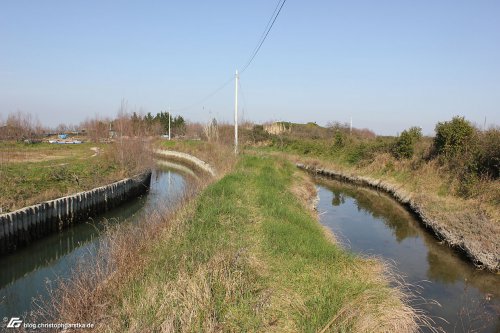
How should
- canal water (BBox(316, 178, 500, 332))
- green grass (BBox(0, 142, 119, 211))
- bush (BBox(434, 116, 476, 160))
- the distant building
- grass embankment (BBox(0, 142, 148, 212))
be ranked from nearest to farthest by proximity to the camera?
canal water (BBox(316, 178, 500, 332)), green grass (BBox(0, 142, 119, 211)), grass embankment (BBox(0, 142, 148, 212)), bush (BBox(434, 116, 476, 160)), the distant building

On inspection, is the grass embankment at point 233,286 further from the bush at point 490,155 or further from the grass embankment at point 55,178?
the bush at point 490,155

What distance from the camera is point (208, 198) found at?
12625 mm

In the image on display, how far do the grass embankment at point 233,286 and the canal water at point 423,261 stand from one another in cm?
172

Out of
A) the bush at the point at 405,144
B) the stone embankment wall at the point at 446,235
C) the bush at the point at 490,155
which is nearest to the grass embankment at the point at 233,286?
the stone embankment wall at the point at 446,235

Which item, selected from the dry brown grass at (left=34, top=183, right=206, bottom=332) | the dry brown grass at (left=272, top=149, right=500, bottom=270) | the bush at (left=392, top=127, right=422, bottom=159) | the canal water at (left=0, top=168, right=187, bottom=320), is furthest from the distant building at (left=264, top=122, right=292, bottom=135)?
the dry brown grass at (left=34, top=183, right=206, bottom=332)

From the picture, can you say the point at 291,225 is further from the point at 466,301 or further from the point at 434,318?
the point at 466,301

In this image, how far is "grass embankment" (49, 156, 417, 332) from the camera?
18.4ft

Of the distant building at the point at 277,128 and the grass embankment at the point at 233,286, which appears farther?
the distant building at the point at 277,128

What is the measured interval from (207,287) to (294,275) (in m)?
1.89

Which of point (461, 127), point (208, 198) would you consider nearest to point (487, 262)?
point (208, 198)

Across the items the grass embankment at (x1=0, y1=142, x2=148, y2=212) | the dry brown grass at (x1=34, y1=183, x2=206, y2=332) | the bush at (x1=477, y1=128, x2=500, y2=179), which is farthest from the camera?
the bush at (x1=477, y1=128, x2=500, y2=179)

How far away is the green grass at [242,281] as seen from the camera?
18.4 ft

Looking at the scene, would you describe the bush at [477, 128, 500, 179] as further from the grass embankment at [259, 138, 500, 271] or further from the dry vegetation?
the grass embankment at [259, 138, 500, 271]

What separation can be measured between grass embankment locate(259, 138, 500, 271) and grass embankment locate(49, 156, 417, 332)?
207 inches
